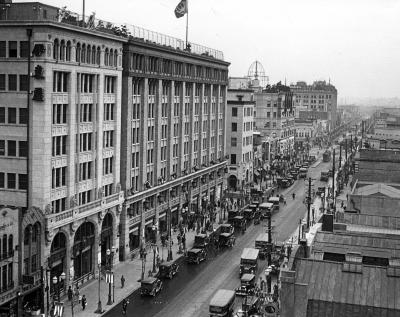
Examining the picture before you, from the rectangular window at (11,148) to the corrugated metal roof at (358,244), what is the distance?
31.0 m

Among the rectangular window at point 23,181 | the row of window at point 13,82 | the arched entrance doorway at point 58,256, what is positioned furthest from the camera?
the arched entrance doorway at point 58,256

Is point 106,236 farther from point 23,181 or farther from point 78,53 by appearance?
point 78,53

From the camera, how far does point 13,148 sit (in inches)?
A: 2608

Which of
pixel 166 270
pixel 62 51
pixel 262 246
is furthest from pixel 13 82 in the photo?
pixel 262 246

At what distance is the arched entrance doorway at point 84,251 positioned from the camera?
71.8m

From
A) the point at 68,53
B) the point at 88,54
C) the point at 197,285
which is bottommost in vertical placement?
the point at 197,285

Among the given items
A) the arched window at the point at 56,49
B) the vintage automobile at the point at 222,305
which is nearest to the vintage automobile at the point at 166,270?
the vintage automobile at the point at 222,305

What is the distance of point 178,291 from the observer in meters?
71.7

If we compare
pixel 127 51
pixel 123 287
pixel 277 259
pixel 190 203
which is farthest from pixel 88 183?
pixel 190 203

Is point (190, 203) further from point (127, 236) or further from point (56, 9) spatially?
point (56, 9)

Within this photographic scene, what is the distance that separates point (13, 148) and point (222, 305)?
2609 centimetres

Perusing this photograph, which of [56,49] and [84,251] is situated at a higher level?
[56,49]

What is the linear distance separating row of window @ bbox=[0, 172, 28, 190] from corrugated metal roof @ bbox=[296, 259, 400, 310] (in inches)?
1261

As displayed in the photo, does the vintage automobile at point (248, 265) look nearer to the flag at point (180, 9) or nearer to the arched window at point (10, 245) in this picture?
the arched window at point (10, 245)
